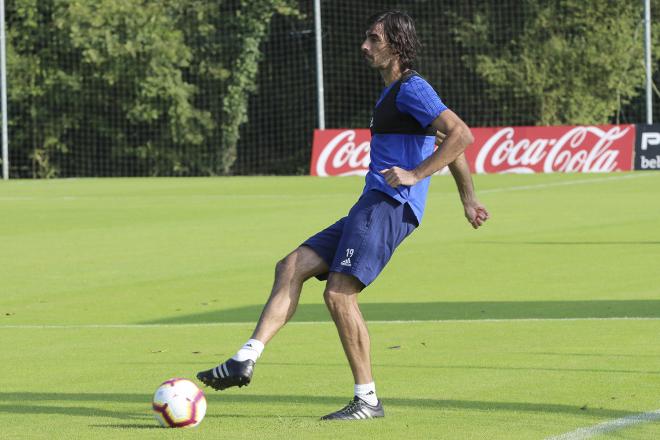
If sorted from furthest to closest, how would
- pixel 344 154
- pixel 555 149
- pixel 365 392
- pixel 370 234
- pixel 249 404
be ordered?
1. pixel 344 154
2. pixel 555 149
3. pixel 249 404
4. pixel 365 392
5. pixel 370 234

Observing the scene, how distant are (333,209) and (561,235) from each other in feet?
24.1

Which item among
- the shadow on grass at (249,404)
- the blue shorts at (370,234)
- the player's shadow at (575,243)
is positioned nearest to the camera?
the blue shorts at (370,234)

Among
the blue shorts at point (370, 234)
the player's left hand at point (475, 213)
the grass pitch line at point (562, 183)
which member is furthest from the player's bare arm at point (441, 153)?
the grass pitch line at point (562, 183)

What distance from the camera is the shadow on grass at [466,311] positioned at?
13.3m

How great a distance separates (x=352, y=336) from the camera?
806 cm

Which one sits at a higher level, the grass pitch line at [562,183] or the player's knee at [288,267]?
the player's knee at [288,267]

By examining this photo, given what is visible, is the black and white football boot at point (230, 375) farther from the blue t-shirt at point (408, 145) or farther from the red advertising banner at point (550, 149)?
the red advertising banner at point (550, 149)

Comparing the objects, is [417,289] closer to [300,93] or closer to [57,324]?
[57,324]

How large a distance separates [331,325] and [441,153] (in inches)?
204

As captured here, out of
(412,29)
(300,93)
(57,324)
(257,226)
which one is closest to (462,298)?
(57,324)

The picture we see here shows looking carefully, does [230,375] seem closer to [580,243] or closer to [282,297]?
[282,297]

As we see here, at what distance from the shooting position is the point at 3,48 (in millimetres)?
45219

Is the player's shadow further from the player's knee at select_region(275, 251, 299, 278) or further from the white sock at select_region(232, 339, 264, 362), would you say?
the white sock at select_region(232, 339, 264, 362)

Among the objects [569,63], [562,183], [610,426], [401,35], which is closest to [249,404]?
[610,426]
